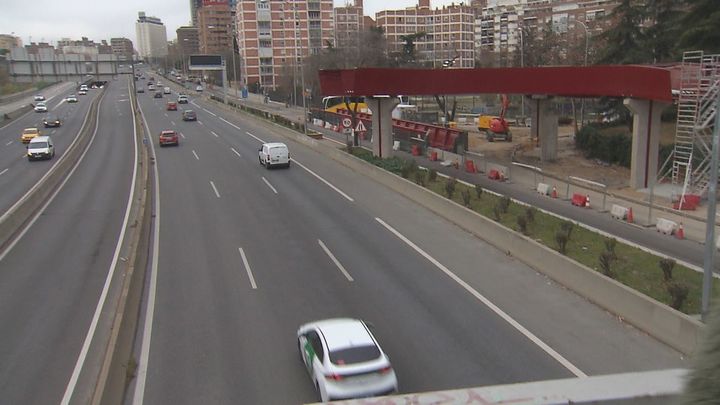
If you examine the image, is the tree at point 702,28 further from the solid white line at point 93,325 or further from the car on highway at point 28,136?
the car on highway at point 28,136

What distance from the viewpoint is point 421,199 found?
28.1 m

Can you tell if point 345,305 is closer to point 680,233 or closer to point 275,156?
point 680,233

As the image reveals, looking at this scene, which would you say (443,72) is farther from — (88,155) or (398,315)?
(88,155)

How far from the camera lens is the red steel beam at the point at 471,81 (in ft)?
107

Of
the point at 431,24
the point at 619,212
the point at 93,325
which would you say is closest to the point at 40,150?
the point at 93,325

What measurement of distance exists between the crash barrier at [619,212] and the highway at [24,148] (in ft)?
85.2

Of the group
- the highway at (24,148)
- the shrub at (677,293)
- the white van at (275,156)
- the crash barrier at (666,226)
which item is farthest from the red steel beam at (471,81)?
the shrub at (677,293)

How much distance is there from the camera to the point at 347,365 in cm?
1076

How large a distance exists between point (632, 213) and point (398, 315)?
14.3 m

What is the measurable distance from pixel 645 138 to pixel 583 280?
55.5 feet

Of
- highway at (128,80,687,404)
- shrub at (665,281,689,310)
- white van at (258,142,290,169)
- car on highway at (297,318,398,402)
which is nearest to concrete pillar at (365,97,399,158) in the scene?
white van at (258,142,290,169)

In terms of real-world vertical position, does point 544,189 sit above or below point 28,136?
below

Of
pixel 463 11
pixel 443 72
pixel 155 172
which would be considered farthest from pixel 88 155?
pixel 463 11

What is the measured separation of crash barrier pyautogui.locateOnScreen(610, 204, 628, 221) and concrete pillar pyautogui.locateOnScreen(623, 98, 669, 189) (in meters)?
6.41
